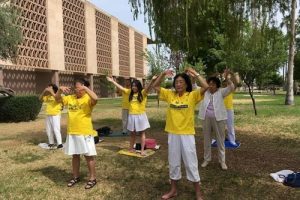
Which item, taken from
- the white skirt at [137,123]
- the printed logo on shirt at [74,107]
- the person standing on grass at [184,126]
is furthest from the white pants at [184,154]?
the white skirt at [137,123]

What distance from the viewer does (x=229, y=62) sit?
1822cm

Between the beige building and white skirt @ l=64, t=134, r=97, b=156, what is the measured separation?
24.9 metres

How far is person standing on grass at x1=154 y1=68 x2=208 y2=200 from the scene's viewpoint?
5.73m

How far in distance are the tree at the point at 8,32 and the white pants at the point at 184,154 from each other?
52.0 ft

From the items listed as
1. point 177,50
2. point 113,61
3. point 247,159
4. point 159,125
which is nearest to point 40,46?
point 113,61

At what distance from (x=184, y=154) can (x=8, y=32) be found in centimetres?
1625

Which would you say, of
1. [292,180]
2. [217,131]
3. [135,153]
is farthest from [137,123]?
[292,180]

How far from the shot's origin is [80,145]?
262 inches

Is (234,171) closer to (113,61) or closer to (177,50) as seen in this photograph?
(177,50)

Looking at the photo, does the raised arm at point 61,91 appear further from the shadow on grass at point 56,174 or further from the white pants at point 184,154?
the white pants at point 184,154

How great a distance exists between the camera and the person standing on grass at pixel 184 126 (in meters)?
5.73

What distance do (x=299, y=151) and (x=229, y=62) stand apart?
30.4 ft

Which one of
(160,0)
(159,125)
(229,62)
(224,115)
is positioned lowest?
(159,125)

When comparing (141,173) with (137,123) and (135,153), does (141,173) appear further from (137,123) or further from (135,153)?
(137,123)
